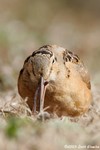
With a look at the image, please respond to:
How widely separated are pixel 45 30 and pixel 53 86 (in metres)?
8.49

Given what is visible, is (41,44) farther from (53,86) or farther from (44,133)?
(44,133)

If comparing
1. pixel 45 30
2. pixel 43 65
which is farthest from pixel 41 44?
pixel 43 65

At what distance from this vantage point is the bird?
8883 mm

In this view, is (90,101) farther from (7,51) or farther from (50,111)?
(7,51)

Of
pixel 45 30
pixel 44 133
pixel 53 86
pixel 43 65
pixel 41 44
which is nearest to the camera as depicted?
pixel 44 133

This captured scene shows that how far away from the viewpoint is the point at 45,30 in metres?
17.4

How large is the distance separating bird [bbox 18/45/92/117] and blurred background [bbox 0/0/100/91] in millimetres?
2070

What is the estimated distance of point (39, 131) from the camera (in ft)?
23.9

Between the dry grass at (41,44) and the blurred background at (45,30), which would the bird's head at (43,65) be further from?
the blurred background at (45,30)

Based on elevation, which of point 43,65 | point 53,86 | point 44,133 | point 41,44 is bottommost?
point 44,133

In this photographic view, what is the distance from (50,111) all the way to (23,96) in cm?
41

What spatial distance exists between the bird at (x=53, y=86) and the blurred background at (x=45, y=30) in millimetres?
2070

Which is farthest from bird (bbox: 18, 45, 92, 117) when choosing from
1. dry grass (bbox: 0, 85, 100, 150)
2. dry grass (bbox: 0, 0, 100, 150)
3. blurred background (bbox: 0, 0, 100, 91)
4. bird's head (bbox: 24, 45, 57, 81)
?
blurred background (bbox: 0, 0, 100, 91)

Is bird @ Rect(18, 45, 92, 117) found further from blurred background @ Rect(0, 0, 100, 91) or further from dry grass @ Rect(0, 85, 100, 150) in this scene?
blurred background @ Rect(0, 0, 100, 91)
